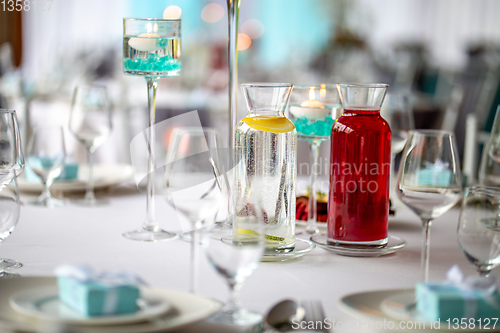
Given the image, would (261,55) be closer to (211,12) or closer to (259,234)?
(211,12)

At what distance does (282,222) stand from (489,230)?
292 millimetres

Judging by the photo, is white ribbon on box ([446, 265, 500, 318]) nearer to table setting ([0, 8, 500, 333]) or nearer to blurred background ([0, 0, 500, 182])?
table setting ([0, 8, 500, 333])

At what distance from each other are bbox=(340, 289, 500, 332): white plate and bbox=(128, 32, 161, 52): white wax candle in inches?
23.1

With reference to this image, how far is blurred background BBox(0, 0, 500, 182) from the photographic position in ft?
9.87

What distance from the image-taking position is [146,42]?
986 millimetres

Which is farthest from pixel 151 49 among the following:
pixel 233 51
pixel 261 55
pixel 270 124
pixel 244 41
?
pixel 261 55

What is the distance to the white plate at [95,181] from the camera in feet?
4.39

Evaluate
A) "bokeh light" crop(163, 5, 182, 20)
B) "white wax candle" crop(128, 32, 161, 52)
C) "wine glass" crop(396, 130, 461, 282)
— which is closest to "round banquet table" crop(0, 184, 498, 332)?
"wine glass" crop(396, 130, 461, 282)

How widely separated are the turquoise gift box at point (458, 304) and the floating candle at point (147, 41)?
2.11 feet

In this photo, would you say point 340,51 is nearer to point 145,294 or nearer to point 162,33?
point 162,33

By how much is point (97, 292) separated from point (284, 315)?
0.21 metres

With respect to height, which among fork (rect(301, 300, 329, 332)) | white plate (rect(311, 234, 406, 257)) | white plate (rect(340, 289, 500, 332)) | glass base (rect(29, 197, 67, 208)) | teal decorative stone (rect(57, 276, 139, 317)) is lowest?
glass base (rect(29, 197, 67, 208))

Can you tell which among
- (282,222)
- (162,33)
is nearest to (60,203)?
(162,33)

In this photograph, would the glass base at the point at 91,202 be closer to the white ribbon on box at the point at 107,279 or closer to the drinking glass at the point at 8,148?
the drinking glass at the point at 8,148
